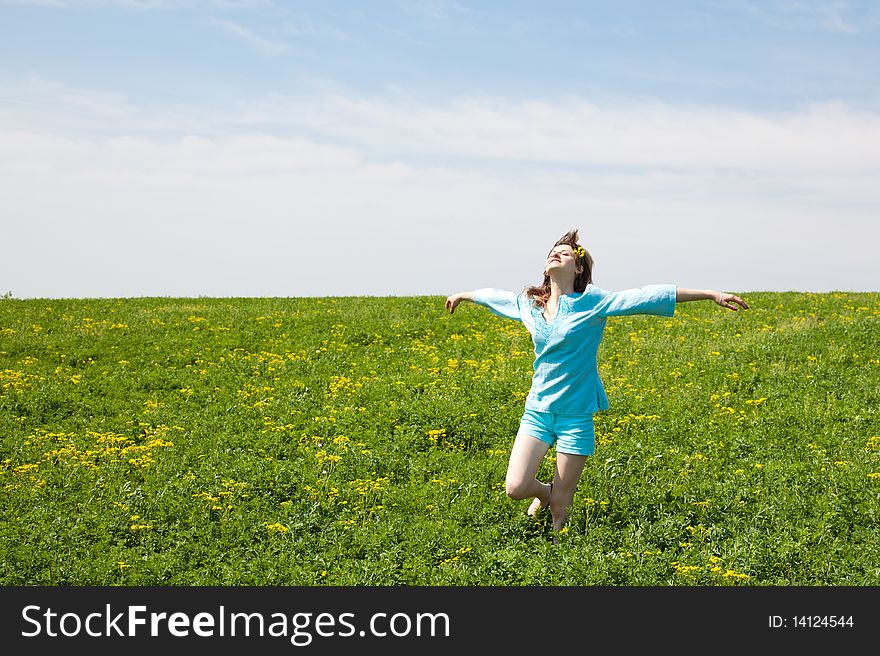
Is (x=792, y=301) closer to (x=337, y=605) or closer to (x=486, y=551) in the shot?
(x=486, y=551)

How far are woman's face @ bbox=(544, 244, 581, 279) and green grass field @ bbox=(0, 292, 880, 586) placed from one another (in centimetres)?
262

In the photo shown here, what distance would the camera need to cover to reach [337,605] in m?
6.48

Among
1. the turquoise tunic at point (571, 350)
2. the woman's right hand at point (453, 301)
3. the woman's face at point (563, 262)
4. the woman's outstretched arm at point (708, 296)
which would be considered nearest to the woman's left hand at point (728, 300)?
the woman's outstretched arm at point (708, 296)

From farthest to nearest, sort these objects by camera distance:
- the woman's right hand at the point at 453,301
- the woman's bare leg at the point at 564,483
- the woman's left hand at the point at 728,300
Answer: the woman's right hand at the point at 453,301, the woman's bare leg at the point at 564,483, the woman's left hand at the point at 728,300

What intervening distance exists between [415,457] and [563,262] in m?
4.36

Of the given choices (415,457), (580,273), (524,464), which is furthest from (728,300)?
(415,457)

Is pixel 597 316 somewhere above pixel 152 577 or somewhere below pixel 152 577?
above

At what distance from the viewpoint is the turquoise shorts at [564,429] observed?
7301mm

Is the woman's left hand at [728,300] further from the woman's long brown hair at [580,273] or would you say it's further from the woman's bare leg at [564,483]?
the woman's bare leg at [564,483]

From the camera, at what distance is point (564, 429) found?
288 inches

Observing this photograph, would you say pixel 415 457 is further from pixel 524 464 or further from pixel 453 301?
pixel 524 464

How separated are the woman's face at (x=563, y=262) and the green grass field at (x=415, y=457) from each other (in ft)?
8.59

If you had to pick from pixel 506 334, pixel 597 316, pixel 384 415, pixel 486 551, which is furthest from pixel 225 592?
pixel 506 334

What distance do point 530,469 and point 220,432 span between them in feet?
21.1
